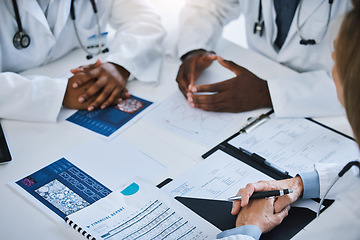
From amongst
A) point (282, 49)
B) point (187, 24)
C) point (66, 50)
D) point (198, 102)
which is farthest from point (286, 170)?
point (66, 50)

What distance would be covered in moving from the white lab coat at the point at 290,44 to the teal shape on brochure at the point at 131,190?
51 centimetres

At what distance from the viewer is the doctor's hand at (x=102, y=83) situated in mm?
1334

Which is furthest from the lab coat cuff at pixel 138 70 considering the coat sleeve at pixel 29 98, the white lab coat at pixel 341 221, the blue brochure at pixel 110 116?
the white lab coat at pixel 341 221

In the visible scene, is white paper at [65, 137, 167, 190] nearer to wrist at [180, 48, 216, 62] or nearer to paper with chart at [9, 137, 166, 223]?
paper with chart at [9, 137, 166, 223]

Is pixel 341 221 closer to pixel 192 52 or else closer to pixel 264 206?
pixel 264 206

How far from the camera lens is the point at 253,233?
878mm

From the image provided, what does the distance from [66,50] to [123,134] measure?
53 centimetres

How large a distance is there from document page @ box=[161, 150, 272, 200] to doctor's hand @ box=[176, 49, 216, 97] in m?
0.36

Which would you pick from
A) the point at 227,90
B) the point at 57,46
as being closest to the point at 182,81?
the point at 227,90

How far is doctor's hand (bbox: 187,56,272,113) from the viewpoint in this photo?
51.0 inches

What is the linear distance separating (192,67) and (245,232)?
688mm

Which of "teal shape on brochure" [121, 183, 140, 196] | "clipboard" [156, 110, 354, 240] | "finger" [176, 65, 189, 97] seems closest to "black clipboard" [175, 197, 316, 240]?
"clipboard" [156, 110, 354, 240]

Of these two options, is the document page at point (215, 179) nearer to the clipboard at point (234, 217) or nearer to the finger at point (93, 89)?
the clipboard at point (234, 217)

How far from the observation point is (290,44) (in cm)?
149
